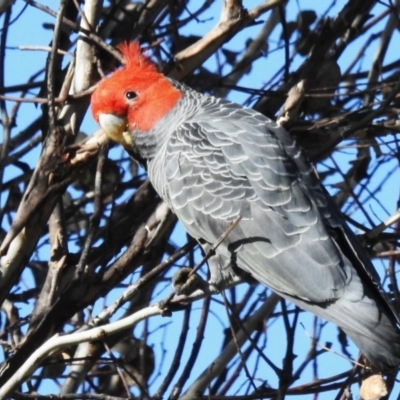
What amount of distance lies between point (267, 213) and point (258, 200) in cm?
7

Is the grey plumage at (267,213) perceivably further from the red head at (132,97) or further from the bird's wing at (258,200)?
the red head at (132,97)

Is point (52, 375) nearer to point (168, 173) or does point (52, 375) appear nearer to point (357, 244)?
point (168, 173)

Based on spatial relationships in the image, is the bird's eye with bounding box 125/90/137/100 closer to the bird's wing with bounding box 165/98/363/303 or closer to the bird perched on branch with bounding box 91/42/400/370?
the bird perched on branch with bounding box 91/42/400/370

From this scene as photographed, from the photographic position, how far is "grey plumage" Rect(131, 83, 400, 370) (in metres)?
3.77

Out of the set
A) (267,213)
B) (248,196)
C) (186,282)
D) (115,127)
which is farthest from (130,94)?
(186,282)

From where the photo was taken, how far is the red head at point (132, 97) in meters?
4.24

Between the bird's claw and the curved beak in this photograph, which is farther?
the curved beak

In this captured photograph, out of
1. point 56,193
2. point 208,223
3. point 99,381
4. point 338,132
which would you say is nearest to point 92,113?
point 56,193

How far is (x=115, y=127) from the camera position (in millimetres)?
4324

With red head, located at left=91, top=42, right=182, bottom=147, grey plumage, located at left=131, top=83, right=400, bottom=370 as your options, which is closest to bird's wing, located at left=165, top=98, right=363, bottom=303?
grey plumage, located at left=131, top=83, right=400, bottom=370

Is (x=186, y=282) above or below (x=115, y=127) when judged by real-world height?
below

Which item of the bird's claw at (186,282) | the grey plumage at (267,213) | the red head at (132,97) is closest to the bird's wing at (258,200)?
the grey plumage at (267,213)

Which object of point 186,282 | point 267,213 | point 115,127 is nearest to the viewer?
point 186,282

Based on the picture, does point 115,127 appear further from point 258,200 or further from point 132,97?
point 258,200
